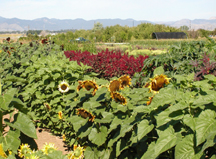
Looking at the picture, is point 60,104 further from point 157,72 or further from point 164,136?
point 164,136

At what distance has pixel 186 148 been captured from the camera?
46.0 inches

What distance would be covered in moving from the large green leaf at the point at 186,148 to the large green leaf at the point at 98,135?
2.90 ft

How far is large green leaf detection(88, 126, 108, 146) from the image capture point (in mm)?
1945

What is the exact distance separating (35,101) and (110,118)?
2.10 metres

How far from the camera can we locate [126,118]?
1.76m

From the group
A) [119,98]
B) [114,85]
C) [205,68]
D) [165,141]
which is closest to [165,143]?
[165,141]

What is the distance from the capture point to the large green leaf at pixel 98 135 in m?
1.95

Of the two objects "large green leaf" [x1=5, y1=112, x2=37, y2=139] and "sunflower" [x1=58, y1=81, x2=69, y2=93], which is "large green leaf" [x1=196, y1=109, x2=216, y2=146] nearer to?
"large green leaf" [x1=5, y1=112, x2=37, y2=139]

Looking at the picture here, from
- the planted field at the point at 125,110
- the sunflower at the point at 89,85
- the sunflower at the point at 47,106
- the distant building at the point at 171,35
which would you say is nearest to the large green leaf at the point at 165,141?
the planted field at the point at 125,110

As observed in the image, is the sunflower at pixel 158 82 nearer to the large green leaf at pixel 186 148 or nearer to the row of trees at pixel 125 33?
the large green leaf at pixel 186 148

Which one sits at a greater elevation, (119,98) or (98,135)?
(119,98)

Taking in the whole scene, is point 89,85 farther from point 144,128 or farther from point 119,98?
point 144,128

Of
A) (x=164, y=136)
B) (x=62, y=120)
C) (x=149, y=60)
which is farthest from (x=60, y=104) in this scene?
(x=164, y=136)

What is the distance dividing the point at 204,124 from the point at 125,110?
70 cm
